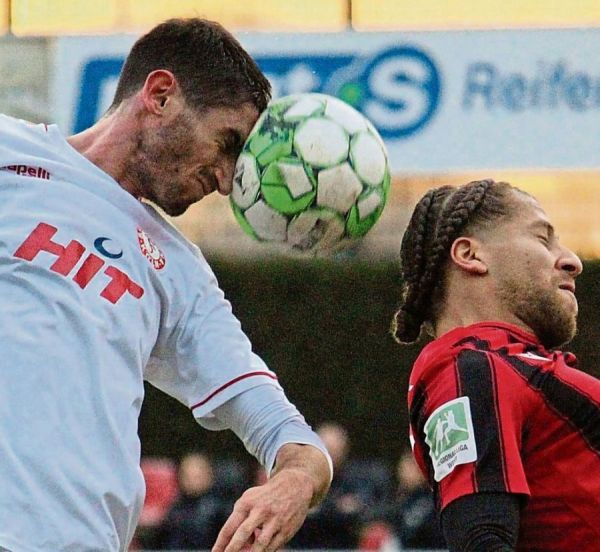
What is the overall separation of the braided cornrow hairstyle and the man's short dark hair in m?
0.66

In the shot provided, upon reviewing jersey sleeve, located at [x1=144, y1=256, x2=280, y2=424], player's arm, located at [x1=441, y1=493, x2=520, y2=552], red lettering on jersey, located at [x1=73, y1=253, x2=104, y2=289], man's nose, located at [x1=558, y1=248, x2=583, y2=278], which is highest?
man's nose, located at [x1=558, y1=248, x2=583, y2=278]

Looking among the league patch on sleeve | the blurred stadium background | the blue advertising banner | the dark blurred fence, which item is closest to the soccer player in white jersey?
the league patch on sleeve

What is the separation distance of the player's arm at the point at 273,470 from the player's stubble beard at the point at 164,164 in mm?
603

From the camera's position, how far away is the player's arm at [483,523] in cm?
328

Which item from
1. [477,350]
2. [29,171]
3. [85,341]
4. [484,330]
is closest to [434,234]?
[484,330]

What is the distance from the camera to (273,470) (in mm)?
3895

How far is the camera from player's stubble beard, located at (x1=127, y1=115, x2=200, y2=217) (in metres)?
4.29

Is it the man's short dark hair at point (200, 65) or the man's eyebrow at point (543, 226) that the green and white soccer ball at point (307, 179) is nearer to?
the man's short dark hair at point (200, 65)

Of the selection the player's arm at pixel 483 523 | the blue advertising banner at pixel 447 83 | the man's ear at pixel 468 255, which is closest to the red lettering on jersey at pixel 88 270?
the man's ear at pixel 468 255

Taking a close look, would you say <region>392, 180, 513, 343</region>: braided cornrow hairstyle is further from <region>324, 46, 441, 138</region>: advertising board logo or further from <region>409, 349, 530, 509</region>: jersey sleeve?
<region>324, 46, 441, 138</region>: advertising board logo

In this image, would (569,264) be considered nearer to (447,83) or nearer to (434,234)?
(434,234)

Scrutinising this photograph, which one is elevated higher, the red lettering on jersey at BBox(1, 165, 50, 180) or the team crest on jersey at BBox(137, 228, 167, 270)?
the red lettering on jersey at BBox(1, 165, 50, 180)

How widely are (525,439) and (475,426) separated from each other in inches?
5.4

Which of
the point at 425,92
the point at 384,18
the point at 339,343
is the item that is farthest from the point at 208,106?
the point at 384,18
